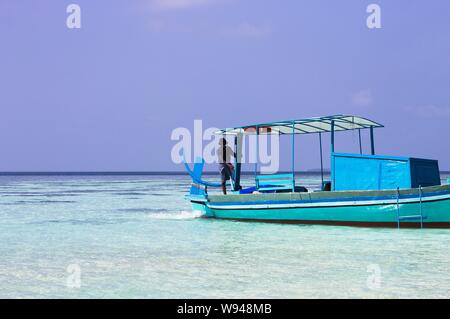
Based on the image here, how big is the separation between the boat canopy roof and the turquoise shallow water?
265 cm

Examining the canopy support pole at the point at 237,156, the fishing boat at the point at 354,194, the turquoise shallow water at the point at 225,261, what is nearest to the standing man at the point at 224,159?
the canopy support pole at the point at 237,156

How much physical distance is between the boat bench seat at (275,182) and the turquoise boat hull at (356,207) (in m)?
0.48

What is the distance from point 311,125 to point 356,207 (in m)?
2.74

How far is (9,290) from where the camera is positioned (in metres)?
7.19

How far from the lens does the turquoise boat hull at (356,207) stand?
12750 millimetres

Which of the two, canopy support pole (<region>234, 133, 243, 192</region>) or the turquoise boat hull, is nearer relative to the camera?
the turquoise boat hull

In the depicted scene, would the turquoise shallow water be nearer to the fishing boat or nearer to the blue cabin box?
the fishing boat

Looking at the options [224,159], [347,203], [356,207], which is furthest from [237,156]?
[356,207]

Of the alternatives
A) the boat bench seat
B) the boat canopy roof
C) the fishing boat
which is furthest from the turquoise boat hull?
the boat canopy roof

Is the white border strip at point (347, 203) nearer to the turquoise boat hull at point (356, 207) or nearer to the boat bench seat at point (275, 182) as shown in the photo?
the turquoise boat hull at point (356, 207)

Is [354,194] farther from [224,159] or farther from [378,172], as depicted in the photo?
[224,159]

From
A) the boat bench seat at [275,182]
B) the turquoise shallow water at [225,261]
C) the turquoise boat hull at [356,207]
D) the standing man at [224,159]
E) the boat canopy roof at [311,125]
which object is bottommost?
the turquoise shallow water at [225,261]

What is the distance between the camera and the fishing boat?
42.1 ft
